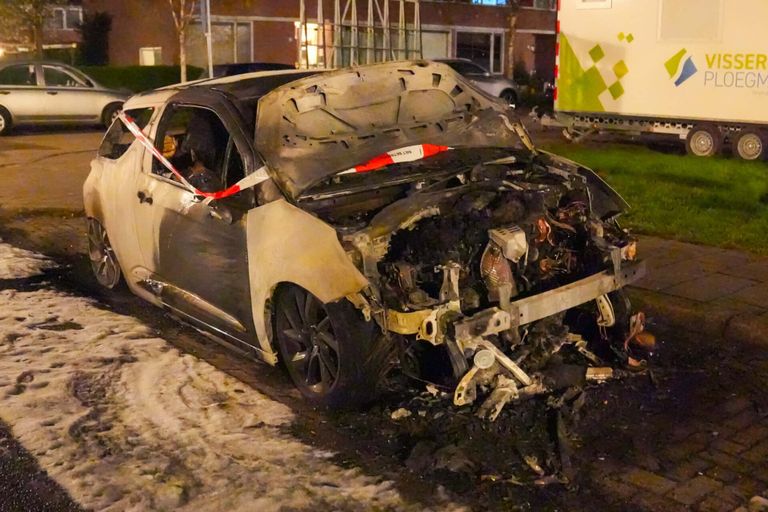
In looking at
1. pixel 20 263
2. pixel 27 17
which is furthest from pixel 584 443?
pixel 27 17

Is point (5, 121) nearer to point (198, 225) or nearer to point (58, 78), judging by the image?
point (58, 78)

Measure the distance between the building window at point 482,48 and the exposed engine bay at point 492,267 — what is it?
107 feet

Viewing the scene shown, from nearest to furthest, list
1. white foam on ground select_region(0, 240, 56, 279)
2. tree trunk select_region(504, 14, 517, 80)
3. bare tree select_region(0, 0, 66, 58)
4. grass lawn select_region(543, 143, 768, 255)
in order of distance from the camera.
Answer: white foam on ground select_region(0, 240, 56, 279) → grass lawn select_region(543, 143, 768, 255) → bare tree select_region(0, 0, 66, 58) → tree trunk select_region(504, 14, 517, 80)

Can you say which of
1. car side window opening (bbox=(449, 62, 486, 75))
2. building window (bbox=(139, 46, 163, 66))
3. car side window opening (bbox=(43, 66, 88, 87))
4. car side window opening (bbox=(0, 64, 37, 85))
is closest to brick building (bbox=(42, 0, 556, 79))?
building window (bbox=(139, 46, 163, 66))

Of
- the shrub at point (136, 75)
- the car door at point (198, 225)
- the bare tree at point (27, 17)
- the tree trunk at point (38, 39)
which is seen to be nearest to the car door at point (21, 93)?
the shrub at point (136, 75)

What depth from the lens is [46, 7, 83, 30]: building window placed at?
33281 mm

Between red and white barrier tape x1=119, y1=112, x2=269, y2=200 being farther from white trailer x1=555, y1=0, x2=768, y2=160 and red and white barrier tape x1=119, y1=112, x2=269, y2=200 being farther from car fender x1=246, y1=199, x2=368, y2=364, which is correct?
white trailer x1=555, y1=0, x2=768, y2=160

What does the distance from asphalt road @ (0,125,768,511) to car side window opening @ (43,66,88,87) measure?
16268mm

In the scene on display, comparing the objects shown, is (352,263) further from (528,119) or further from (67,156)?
(528,119)

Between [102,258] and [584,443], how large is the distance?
4.60m

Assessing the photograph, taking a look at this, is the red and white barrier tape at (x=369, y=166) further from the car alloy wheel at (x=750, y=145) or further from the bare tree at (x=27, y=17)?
the bare tree at (x=27, y=17)

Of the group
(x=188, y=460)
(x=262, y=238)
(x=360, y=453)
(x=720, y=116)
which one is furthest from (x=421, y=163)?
(x=720, y=116)

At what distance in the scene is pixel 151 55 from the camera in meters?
31.3

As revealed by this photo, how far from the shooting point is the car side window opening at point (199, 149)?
208 inches
